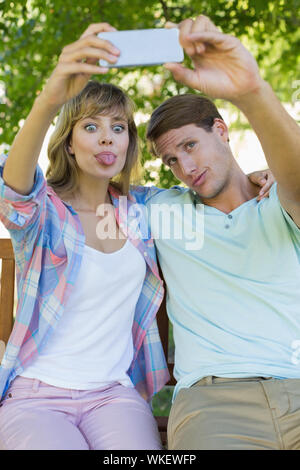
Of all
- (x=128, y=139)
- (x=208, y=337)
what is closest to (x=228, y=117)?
(x=128, y=139)

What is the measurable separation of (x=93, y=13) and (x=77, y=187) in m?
2.28

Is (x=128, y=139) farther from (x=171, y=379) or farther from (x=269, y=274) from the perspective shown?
(x=171, y=379)

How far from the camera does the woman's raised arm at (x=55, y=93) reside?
1.52 metres

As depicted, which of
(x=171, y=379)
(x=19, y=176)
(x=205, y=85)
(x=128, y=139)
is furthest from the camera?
(x=171, y=379)

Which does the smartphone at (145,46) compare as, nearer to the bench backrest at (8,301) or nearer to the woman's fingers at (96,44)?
the woman's fingers at (96,44)

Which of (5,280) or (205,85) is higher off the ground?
(205,85)

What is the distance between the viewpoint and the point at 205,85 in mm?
1542

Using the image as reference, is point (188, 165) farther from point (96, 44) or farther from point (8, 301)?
point (8, 301)

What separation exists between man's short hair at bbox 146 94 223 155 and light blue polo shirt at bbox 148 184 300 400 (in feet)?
1.41

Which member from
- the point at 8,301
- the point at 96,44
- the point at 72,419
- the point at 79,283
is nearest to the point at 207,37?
the point at 96,44

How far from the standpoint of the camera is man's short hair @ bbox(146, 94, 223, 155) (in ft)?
7.75

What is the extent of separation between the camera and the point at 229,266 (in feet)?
7.01

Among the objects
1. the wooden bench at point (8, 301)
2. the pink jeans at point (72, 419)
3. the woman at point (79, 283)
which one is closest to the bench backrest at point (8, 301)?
the wooden bench at point (8, 301)

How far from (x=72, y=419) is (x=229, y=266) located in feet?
2.66
